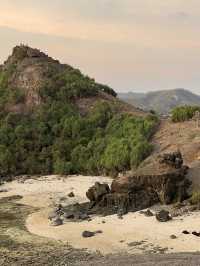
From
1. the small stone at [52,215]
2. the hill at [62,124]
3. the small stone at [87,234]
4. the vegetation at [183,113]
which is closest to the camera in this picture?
the small stone at [87,234]

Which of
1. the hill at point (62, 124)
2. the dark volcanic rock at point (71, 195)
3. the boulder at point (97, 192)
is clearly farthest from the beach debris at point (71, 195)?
the hill at point (62, 124)

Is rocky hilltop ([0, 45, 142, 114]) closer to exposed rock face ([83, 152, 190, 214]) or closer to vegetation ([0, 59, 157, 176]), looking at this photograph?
vegetation ([0, 59, 157, 176])

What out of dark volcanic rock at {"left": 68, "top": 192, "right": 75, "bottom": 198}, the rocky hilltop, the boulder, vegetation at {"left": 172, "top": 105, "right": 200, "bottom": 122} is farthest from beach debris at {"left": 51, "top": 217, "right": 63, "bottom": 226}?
the rocky hilltop

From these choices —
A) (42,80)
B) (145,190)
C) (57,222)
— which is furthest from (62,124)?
(57,222)

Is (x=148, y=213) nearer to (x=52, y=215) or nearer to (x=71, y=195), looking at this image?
(x=52, y=215)

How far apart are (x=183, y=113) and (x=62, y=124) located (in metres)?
16.2

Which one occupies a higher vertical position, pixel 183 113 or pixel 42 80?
pixel 42 80

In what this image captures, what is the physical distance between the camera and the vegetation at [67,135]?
209 feet

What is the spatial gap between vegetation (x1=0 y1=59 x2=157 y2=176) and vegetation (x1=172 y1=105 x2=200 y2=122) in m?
2.60

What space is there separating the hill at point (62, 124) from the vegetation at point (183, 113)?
264cm

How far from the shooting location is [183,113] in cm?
6612

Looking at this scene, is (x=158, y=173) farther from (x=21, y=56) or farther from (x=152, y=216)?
(x=21, y=56)

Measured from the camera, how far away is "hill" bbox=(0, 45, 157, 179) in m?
64.8

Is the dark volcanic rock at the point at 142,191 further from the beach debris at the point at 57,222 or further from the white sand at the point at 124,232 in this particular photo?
the white sand at the point at 124,232
